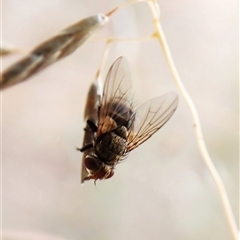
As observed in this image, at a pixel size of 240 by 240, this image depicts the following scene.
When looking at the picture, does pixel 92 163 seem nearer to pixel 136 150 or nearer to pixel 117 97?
pixel 117 97

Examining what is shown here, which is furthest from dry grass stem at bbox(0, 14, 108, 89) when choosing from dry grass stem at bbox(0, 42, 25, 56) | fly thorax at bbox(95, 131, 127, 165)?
fly thorax at bbox(95, 131, 127, 165)

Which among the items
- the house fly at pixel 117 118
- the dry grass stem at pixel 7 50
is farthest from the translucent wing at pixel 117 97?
the dry grass stem at pixel 7 50

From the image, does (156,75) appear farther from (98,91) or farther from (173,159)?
(98,91)

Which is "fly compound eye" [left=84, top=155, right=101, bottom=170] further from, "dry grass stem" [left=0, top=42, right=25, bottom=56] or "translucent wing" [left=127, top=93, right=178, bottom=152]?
"dry grass stem" [left=0, top=42, right=25, bottom=56]

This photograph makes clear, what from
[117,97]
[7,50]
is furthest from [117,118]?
[7,50]

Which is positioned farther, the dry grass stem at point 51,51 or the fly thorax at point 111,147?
the fly thorax at point 111,147

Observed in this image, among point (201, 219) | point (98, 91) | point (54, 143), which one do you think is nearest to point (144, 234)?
point (201, 219)

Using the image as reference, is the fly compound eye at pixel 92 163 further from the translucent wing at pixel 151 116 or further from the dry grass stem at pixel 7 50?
the dry grass stem at pixel 7 50
